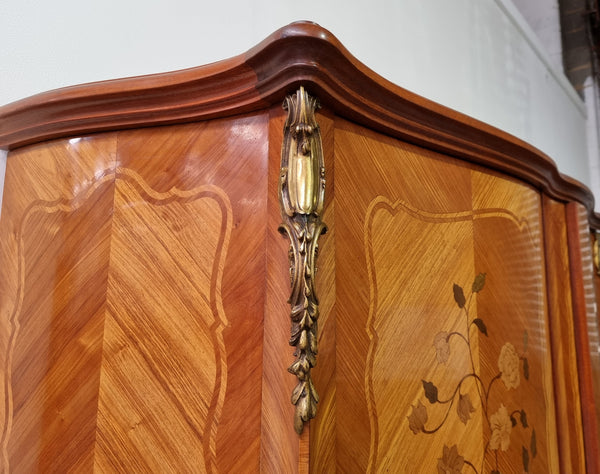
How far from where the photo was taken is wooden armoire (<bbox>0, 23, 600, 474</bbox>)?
2.54 ft

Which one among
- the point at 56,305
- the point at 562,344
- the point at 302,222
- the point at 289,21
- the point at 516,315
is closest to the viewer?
the point at 302,222

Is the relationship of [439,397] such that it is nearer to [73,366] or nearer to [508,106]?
[73,366]

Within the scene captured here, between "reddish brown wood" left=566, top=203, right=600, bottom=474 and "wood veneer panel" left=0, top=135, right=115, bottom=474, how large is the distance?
1097 millimetres

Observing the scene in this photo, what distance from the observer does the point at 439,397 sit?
93 cm

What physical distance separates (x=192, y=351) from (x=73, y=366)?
0.69ft

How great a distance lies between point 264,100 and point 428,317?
0.43 m

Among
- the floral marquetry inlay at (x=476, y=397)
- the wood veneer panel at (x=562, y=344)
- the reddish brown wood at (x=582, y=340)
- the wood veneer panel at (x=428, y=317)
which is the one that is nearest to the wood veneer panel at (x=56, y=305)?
the wood veneer panel at (x=428, y=317)

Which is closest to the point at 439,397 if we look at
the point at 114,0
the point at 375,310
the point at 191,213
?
the point at 375,310

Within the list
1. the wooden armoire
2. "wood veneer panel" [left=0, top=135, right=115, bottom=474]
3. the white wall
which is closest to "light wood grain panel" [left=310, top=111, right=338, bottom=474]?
the wooden armoire

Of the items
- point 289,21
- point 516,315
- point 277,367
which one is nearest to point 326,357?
point 277,367

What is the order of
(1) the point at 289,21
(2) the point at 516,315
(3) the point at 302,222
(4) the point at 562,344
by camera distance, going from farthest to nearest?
(1) the point at 289,21, (4) the point at 562,344, (2) the point at 516,315, (3) the point at 302,222

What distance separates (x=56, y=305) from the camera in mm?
924

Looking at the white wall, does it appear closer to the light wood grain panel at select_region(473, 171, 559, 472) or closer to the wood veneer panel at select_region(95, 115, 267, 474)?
the wood veneer panel at select_region(95, 115, 267, 474)

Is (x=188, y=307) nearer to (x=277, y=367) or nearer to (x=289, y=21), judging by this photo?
(x=277, y=367)
